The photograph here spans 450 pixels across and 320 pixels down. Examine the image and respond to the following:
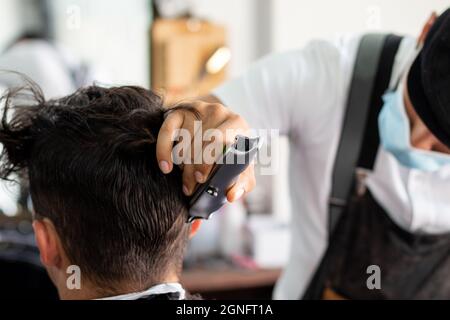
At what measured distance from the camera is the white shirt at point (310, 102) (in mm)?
1341

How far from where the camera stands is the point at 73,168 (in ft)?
3.00

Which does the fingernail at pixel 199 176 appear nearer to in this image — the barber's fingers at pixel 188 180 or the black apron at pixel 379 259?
the barber's fingers at pixel 188 180

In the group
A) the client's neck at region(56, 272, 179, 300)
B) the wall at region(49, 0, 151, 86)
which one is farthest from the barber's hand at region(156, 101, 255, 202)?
the wall at region(49, 0, 151, 86)

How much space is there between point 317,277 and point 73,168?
0.75 m

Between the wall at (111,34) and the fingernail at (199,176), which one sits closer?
the fingernail at (199,176)

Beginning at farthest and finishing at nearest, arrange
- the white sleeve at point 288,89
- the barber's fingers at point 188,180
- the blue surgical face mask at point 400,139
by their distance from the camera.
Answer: the white sleeve at point 288,89, the blue surgical face mask at point 400,139, the barber's fingers at point 188,180

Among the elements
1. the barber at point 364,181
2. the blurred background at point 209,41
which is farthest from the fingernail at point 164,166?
the blurred background at point 209,41

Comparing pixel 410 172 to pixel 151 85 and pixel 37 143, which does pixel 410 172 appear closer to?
pixel 37 143

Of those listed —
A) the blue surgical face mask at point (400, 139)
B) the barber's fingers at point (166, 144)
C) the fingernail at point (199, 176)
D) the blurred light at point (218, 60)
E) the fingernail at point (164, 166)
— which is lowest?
the blurred light at point (218, 60)

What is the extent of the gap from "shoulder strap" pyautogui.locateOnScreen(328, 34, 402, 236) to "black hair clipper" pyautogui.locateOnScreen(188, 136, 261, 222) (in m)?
0.60

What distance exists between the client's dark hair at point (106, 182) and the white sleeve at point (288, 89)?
0.38 metres
